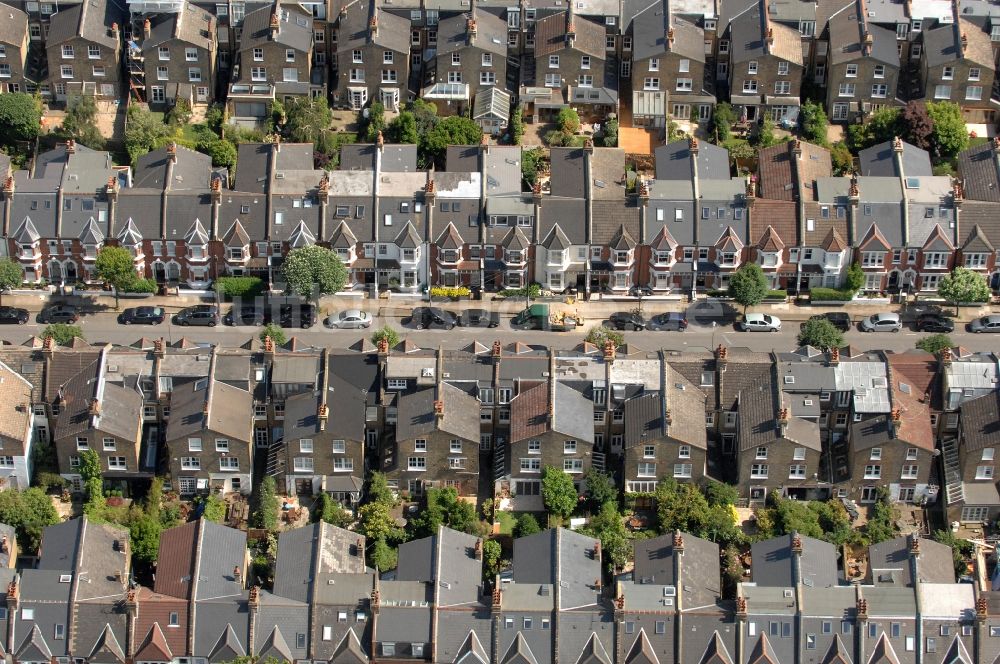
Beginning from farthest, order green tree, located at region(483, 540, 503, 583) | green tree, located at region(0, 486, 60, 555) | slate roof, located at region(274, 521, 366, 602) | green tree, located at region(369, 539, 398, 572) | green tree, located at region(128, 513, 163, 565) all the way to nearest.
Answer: green tree, located at region(0, 486, 60, 555) < green tree, located at region(369, 539, 398, 572) < green tree, located at region(483, 540, 503, 583) < green tree, located at region(128, 513, 163, 565) < slate roof, located at region(274, 521, 366, 602)

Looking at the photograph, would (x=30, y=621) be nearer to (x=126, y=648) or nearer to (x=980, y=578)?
(x=126, y=648)

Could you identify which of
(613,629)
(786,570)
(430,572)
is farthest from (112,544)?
(786,570)

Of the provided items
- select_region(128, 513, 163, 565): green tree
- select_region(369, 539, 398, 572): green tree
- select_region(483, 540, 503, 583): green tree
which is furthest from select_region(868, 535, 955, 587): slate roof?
select_region(128, 513, 163, 565): green tree

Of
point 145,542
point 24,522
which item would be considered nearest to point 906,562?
point 145,542

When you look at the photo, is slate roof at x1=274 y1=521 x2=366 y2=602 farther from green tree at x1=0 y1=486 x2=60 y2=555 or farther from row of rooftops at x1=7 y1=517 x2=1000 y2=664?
green tree at x1=0 y1=486 x2=60 y2=555

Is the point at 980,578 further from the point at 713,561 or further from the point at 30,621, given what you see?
the point at 30,621

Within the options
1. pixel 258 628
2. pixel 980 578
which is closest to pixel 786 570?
pixel 980 578
